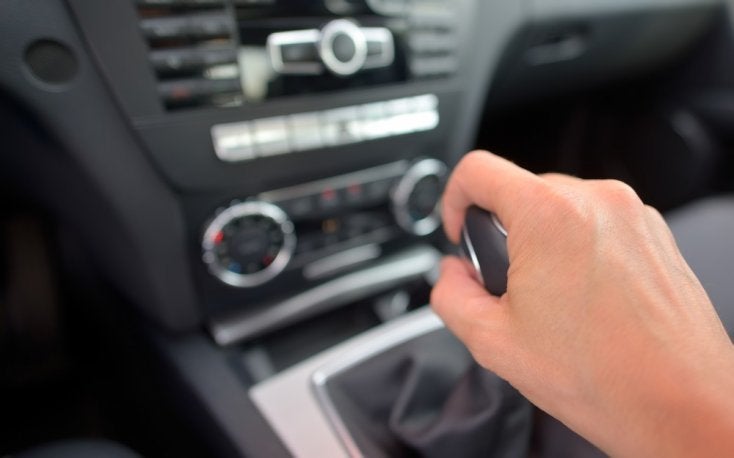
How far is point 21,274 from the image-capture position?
94cm

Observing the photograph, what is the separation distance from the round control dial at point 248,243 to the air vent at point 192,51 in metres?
0.10

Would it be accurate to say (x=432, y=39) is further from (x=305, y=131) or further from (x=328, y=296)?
(x=328, y=296)

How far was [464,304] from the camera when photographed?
396 mm

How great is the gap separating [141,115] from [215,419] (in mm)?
266

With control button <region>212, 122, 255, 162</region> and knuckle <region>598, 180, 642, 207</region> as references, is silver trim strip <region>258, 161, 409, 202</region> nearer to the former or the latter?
control button <region>212, 122, 255, 162</region>

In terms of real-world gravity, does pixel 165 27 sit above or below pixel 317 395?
above

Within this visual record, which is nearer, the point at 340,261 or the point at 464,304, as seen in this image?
the point at 464,304

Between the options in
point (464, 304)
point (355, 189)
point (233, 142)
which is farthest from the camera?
point (355, 189)

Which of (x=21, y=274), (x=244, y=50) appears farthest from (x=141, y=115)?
(x=21, y=274)

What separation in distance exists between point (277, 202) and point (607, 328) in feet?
1.10

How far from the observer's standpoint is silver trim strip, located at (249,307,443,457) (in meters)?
0.46

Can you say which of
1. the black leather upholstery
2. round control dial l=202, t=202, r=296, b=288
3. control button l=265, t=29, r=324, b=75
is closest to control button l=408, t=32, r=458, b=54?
control button l=265, t=29, r=324, b=75

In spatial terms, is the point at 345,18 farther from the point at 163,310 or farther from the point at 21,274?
the point at 21,274

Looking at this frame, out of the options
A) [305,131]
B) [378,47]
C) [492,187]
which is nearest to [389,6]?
[378,47]
